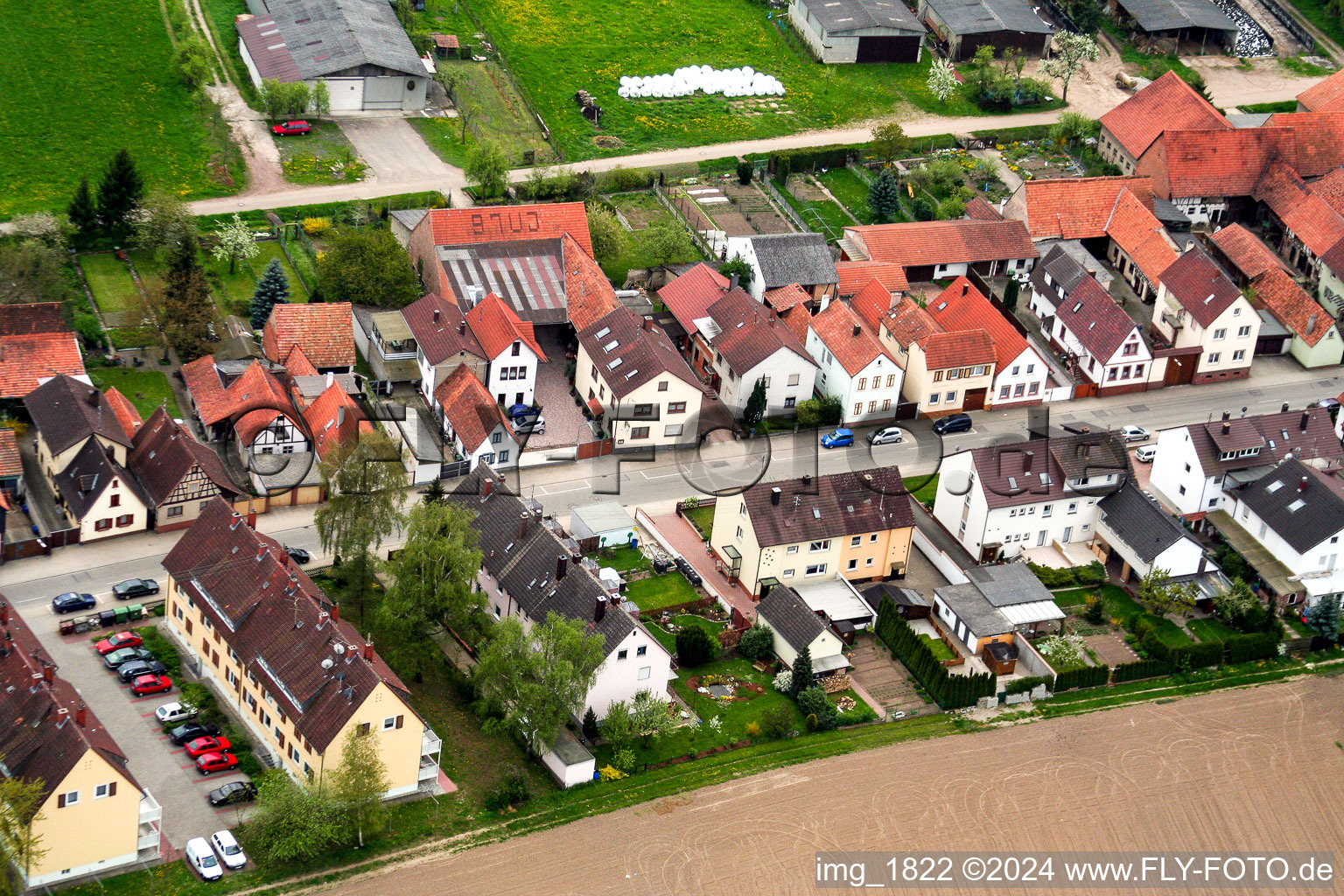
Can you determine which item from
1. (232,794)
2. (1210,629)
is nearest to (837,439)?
(1210,629)

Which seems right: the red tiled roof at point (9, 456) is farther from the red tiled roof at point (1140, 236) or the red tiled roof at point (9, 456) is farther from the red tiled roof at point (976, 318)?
the red tiled roof at point (1140, 236)

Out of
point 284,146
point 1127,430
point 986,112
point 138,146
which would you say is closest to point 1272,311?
point 1127,430

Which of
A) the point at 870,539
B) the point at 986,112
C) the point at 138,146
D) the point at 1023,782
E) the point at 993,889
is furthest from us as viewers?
the point at 986,112

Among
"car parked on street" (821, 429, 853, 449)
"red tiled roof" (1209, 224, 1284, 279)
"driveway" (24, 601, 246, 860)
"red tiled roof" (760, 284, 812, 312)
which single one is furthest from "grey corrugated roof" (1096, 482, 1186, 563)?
"driveway" (24, 601, 246, 860)

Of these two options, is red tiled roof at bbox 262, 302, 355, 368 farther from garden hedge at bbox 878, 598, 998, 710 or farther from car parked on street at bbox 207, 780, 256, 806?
garden hedge at bbox 878, 598, 998, 710

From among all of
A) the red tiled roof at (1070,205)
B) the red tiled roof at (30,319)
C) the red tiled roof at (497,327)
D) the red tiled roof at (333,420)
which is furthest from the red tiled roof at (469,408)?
the red tiled roof at (1070,205)

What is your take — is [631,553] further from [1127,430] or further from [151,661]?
[1127,430]
